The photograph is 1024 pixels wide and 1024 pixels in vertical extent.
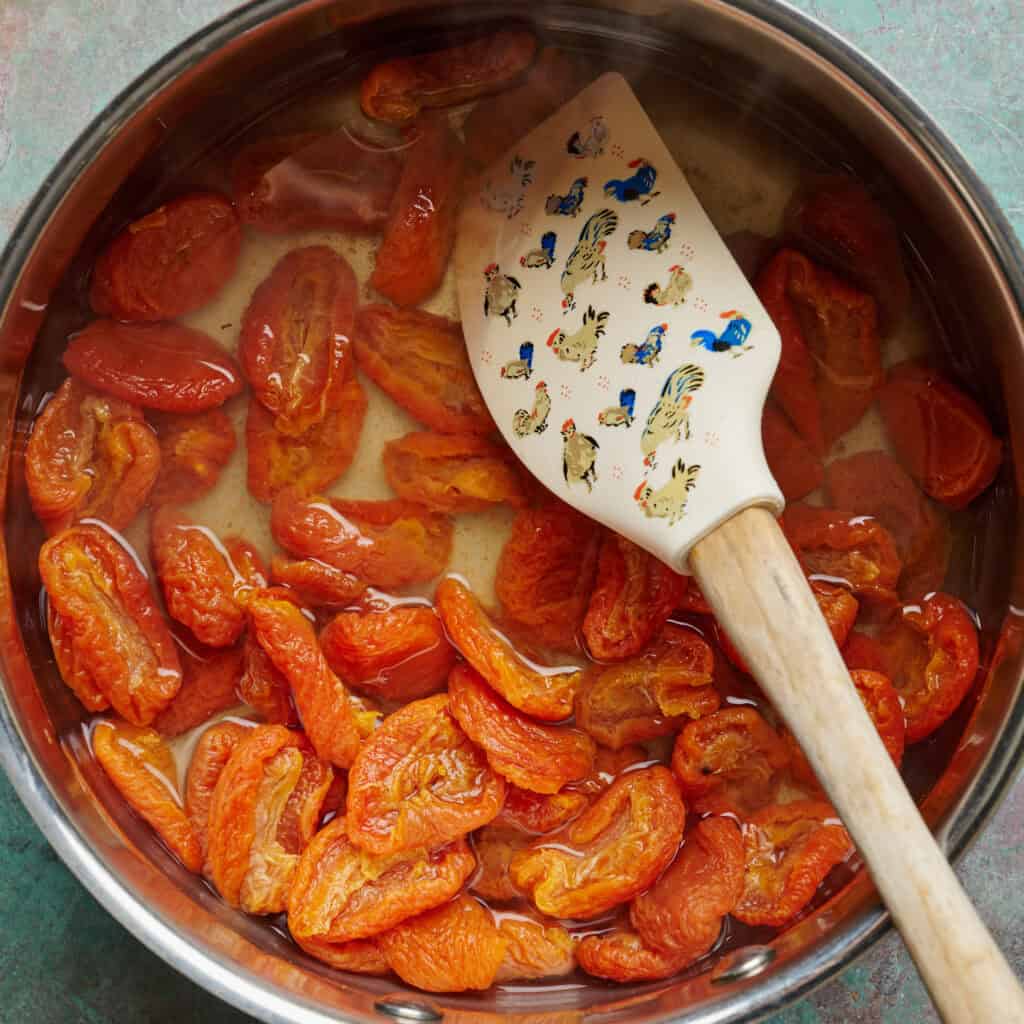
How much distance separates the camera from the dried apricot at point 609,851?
162 cm

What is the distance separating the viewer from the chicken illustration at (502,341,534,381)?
167 cm

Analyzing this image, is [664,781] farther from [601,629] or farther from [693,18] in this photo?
[693,18]

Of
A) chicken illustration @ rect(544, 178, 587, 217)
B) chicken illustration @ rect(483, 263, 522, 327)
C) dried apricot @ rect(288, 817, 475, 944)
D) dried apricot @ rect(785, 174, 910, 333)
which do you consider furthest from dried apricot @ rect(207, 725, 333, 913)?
dried apricot @ rect(785, 174, 910, 333)

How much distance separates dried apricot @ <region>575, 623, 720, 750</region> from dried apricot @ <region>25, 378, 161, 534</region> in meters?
0.89

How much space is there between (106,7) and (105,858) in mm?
1459

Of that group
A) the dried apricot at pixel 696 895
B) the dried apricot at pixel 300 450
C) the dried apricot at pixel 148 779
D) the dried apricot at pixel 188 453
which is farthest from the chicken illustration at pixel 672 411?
the dried apricot at pixel 148 779

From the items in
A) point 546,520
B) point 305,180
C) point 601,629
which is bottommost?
point 601,629

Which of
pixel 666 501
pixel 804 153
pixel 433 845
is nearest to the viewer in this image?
pixel 666 501

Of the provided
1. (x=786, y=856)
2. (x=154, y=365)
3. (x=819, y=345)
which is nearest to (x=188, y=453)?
(x=154, y=365)

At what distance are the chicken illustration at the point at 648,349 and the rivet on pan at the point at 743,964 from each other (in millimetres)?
960

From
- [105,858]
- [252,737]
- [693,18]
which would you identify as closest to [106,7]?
[693,18]

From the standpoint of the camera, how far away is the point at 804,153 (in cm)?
178

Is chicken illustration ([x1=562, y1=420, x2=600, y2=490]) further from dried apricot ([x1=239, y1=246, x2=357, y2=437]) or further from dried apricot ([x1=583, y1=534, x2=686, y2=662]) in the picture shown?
dried apricot ([x1=239, y1=246, x2=357, y2=437])

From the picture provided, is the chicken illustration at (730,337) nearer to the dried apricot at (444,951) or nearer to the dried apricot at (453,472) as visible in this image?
the dried apricot at (453,472)
